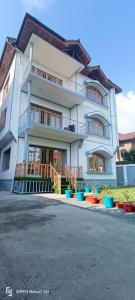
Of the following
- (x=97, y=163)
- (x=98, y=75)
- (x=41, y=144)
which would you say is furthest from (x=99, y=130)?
(x=41, y=144)

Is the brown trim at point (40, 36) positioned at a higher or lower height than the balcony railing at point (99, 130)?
higher

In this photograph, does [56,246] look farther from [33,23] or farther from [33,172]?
[33,23]

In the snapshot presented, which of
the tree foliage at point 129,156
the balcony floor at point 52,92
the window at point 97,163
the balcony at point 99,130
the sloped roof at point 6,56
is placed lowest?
the window at point 97,163

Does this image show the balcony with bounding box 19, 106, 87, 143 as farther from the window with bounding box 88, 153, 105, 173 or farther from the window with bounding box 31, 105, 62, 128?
the window with bounding box 88, 153, 105, 173

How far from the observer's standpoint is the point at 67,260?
2.32 meters

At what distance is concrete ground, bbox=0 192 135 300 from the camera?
1691 millimetres

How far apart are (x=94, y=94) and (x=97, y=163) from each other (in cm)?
787

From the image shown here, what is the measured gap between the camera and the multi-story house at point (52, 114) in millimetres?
11828

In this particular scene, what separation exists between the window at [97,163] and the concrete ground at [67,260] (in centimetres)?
1143

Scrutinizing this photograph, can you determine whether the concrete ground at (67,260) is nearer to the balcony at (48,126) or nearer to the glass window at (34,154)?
the balcony at (48,126)

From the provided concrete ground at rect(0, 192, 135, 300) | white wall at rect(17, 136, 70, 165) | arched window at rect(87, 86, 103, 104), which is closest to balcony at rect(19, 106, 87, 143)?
white wall at rect(17, 136, 70, 165)

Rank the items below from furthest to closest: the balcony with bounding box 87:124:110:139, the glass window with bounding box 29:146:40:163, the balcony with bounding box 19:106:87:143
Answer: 1. the balcony with bounding box 87:124:110:139
2. the glass window with bounding box 29:146:40:163
3. the balcony with bounding box 19:106:87:143

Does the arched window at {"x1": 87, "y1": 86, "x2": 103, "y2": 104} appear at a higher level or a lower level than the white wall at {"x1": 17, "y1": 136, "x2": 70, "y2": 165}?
higher

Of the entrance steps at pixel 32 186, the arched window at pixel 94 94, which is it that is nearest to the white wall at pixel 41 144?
the entrance steps at pixel 32 186
